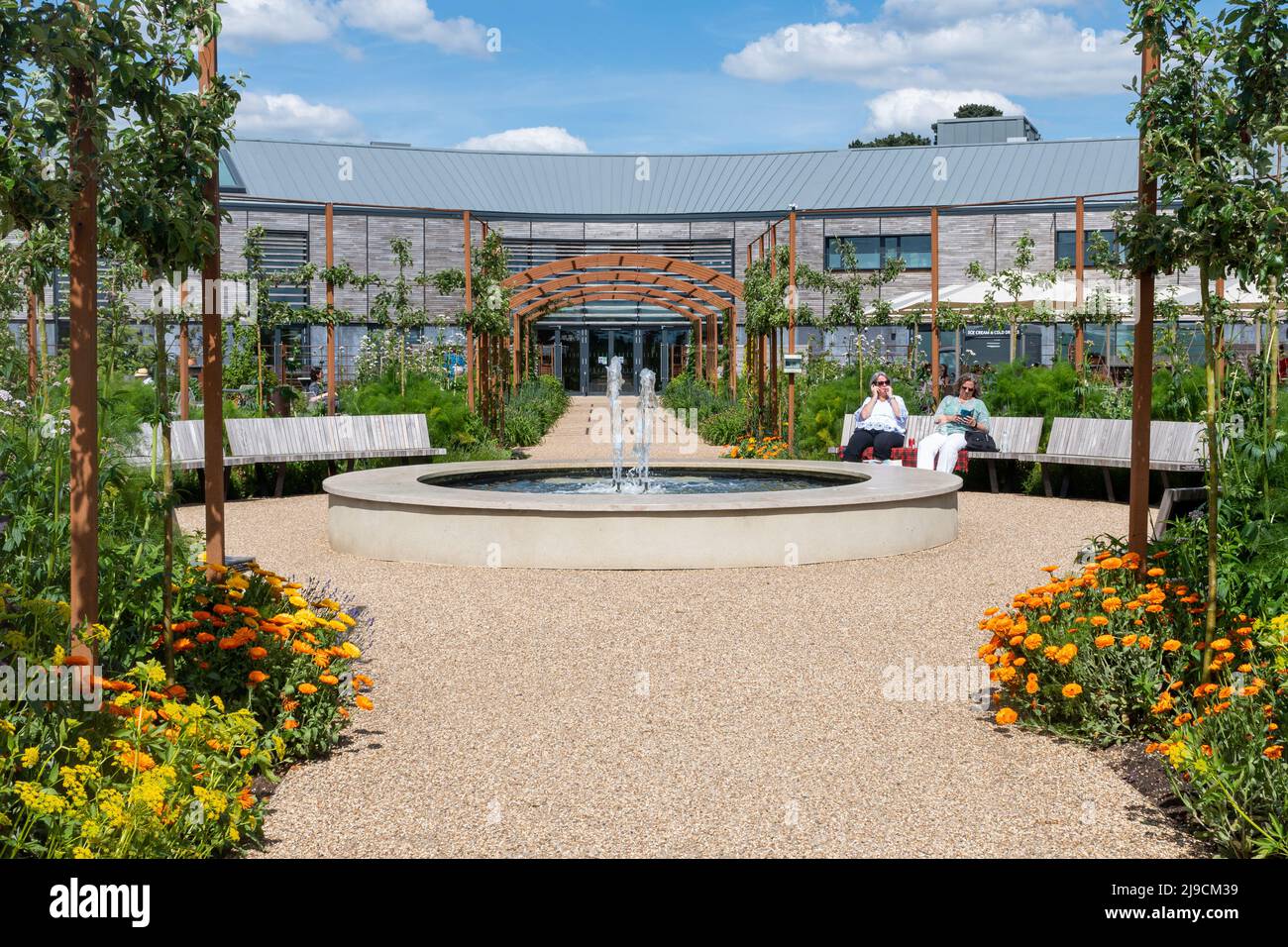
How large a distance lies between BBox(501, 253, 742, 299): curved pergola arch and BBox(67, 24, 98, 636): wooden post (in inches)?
546

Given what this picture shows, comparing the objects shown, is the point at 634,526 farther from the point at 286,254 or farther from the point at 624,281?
the point at 286,254

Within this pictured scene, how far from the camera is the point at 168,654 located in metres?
4.14

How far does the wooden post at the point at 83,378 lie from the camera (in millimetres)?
3648

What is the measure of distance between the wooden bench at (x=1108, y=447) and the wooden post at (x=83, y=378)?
8.96 metres

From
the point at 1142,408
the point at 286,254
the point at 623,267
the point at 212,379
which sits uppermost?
the point at 286,254

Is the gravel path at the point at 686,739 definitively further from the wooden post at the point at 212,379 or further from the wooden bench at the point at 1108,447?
the wooden bench at the point at 1108,447

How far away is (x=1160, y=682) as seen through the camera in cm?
444

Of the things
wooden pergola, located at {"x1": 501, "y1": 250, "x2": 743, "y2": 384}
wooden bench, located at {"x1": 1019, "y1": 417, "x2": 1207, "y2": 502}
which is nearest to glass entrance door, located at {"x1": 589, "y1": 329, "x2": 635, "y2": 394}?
wooden pergola, located at {"x1": 501, "y1": 250, "x2": 743, "y2": 384}

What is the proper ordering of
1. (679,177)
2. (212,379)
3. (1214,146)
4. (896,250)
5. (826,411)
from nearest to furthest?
1. (1214,146)
2. (212,379)
3. (826,411)
4. (896,250)
5. (679,177)

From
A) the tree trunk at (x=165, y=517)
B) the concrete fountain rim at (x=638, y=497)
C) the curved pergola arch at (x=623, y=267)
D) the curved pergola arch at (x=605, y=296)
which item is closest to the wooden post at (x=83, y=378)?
the tree trunk at (x=165, y=517)

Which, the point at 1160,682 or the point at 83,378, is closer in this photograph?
the point at 83,378

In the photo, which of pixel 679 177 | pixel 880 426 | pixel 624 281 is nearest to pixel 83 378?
pixel 880 426

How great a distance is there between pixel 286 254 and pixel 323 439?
68.6 feet
